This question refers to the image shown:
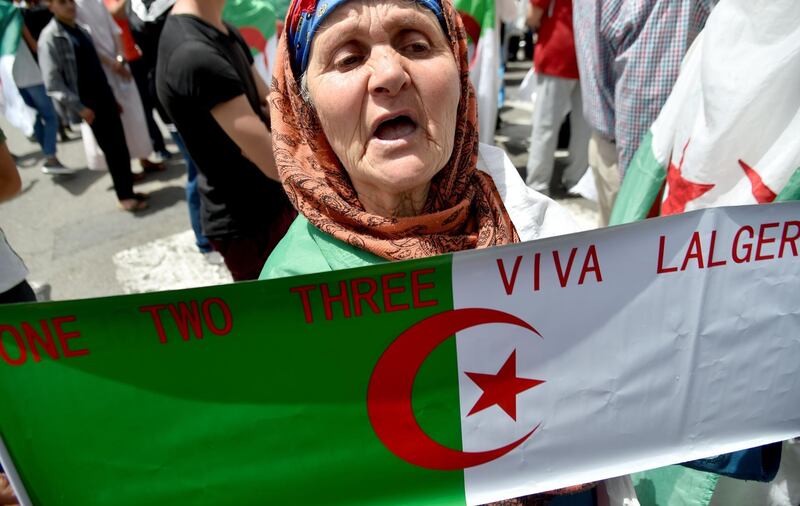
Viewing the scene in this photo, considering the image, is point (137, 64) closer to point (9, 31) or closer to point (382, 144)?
point (9, 31)

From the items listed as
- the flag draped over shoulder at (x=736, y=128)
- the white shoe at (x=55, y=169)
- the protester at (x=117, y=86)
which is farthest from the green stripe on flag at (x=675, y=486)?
the white shoe at (x=55, y=169)

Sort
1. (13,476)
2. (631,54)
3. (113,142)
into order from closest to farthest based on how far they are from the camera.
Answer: (13,476)
(631,54)
(113,142)

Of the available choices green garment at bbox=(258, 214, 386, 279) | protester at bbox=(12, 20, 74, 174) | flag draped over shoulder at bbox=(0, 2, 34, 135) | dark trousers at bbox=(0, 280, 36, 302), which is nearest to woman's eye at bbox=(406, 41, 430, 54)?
green garment at bbox=(258, 214, 386, 279)

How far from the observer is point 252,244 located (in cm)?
260

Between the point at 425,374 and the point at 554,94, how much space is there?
416cm

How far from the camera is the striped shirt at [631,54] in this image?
2.27 m

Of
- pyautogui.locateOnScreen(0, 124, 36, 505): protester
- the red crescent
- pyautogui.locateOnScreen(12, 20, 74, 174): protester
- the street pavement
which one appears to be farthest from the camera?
pyautogui.locateOnScreen(12, 20, 74, 174): protester

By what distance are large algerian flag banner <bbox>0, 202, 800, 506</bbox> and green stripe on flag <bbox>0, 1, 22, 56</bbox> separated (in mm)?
5929

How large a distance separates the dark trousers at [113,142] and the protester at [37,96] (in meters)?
1.37

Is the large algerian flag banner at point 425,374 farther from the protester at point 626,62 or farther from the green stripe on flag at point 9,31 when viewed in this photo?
the green stripe on flag at point 9,31

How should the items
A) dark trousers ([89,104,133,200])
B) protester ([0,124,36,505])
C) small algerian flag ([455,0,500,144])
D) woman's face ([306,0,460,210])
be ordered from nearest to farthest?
1. woman's face ([306,0,460,210])
2. protester ([0,124,36,505])
3. small algerian flag ([455,0,500,144])
4. dark trousers ([89,104,133,200])

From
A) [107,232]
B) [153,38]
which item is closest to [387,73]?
[153,38]

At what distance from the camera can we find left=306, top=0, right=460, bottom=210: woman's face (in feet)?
3.68

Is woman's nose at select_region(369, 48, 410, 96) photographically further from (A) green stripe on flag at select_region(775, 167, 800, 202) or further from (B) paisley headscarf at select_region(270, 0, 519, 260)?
(A) green stripe on flag at select_region(775, 167, 800, 202)
